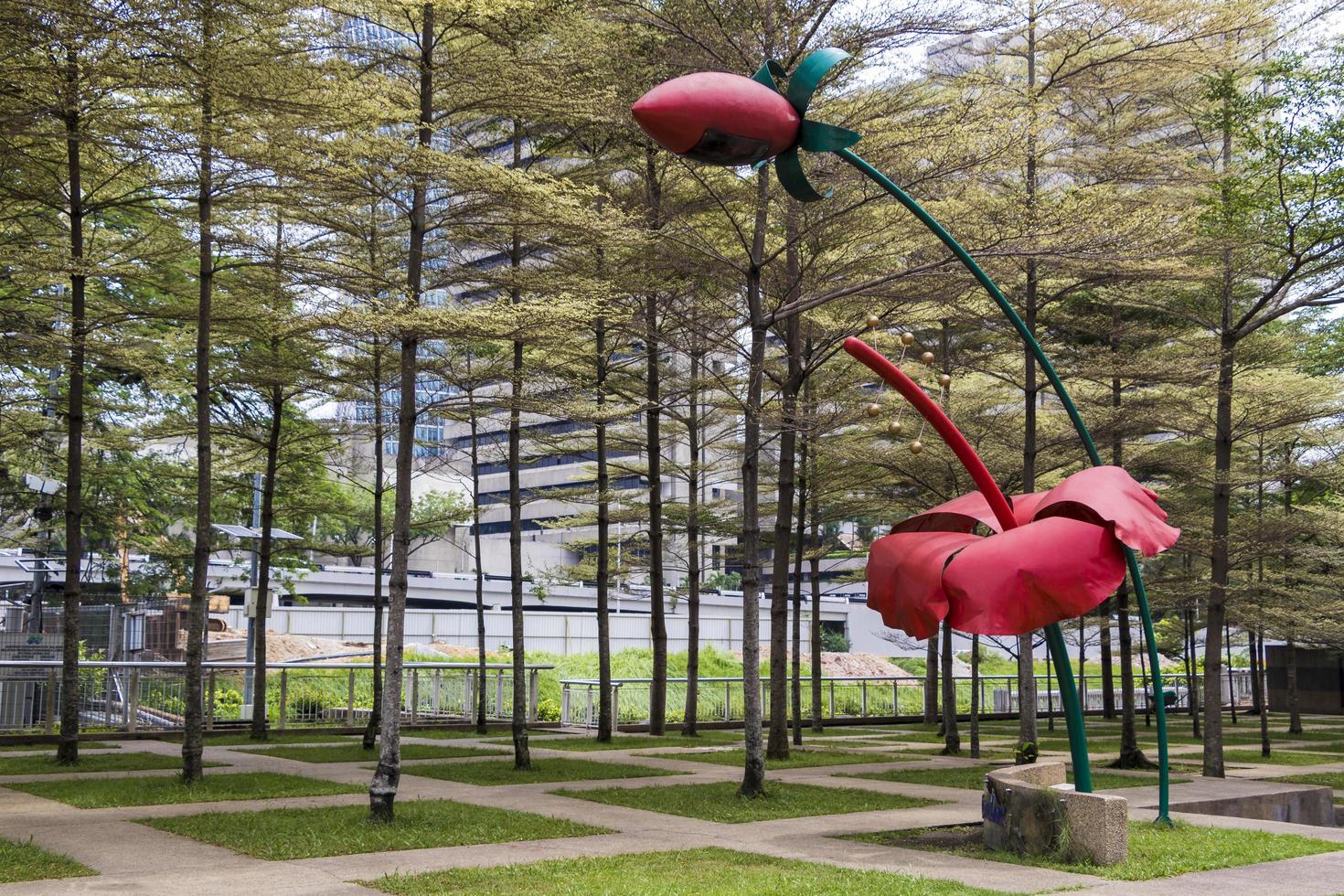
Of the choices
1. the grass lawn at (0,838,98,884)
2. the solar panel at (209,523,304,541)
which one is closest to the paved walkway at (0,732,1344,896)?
the grass lawn at (0,838,98,884)

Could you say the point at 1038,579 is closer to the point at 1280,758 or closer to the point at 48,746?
the point at 48,746

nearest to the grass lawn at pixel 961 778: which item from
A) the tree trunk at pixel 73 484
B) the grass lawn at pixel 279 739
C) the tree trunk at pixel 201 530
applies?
the tree trunk at pixel 201 530

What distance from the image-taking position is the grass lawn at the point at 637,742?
21.5 meters

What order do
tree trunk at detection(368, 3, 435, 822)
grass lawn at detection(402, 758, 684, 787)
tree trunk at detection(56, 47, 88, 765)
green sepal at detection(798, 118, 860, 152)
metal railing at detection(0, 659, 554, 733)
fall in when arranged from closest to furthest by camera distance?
green sepal at detection(798, 118, 860, 152)
tree trunk at detection(368, 3, 435, 822)
tree trunk at detection(56, 47, 88, 765)
grass lawn at detection(402, 758, 684, 787)
metal railing at detection(0, 659, 554, 733)

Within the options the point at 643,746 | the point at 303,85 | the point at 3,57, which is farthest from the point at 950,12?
Result: the point at 643,746

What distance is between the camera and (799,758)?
66.7 ft

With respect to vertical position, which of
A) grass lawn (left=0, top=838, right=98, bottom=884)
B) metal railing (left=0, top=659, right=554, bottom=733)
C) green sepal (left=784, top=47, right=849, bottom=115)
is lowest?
grass lawn (left=0, top=838, right=98, bottom=884)

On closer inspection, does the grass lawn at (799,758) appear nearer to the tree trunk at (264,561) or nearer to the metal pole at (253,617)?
the tree trunk at (264,561)

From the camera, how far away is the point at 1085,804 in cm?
1053

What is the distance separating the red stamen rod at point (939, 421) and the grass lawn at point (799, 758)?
8.77 metres

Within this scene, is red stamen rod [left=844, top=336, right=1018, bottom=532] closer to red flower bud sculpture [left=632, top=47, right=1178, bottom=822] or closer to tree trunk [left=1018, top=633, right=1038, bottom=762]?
red flower bud sculpture [left=632, top=47, right=1178, bottom=822]

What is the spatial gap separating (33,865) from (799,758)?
13.2 m

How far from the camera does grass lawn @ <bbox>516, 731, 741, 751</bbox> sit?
846 inches

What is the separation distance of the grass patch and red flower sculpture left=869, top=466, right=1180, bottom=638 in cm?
1492
